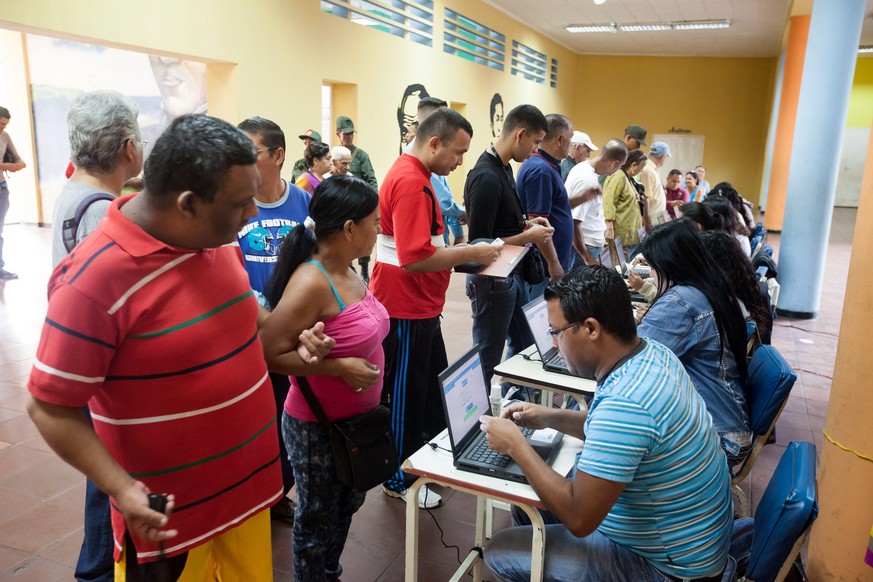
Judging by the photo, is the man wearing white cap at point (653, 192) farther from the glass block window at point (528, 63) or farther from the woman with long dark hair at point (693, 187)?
the glass block window at point (528, 63)

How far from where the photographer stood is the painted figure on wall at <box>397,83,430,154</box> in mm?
9016

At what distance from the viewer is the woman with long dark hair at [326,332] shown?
5.75 ft

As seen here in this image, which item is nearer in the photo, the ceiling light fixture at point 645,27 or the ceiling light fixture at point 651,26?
the ceiling light fixture at point 651,26

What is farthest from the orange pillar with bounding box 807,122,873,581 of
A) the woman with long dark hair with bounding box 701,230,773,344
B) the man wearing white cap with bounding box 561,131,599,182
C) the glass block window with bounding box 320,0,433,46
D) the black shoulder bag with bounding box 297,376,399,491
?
the glass block window with bounding box 320,0,433,46

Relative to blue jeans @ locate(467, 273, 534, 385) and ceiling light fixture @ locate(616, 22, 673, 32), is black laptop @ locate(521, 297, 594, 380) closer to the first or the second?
blue jeans @ locate(467, 273, 534, 385)

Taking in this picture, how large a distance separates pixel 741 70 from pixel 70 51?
50.6 ft

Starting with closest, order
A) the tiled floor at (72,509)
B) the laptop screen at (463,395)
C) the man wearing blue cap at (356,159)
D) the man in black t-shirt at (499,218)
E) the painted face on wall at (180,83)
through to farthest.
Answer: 1. the laptop screen at (463,395)
2. the tiled floor at (72,509)
3. the man in black t-shirt at (499,218)
4. the man wearing blue cap at (356,159)
5. the painted face on wall at (180,83)

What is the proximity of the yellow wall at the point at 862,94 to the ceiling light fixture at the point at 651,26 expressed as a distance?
7175 mm

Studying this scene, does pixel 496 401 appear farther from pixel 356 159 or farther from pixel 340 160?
pixel 356 159

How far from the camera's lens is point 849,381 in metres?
2.14

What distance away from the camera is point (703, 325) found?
2.24 metres

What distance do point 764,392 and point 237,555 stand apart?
183 centimetres

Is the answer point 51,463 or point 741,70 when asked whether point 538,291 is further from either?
point 741,70

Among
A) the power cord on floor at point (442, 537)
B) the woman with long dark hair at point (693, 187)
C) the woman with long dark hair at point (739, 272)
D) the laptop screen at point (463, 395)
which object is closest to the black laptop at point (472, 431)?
the laptop screen at point (463, 395)
